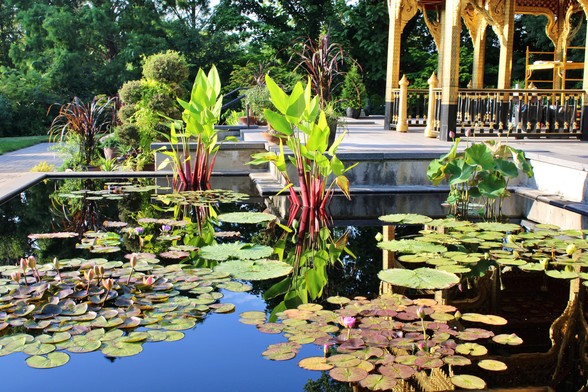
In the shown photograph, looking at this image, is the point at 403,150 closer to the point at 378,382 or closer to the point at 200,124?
the point at 200,124

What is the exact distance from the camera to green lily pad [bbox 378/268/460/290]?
3414 mm

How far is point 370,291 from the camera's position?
347cm

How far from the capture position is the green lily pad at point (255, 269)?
3622mm

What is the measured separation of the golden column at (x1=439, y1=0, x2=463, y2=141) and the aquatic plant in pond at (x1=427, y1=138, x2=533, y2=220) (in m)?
2.81

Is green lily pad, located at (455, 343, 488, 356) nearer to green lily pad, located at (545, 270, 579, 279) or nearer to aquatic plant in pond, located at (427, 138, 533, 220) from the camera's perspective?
green lily pad, located at (545, 270, 579, 279)

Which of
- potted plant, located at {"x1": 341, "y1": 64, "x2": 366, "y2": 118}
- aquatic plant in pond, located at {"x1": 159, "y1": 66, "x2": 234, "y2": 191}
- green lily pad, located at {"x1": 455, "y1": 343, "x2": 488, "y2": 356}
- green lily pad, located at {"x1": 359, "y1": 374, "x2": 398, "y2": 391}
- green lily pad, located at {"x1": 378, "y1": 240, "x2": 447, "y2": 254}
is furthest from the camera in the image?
potted plant, located at {"x1": 341, "y1": 64, "x2": 366, "y2": 118}

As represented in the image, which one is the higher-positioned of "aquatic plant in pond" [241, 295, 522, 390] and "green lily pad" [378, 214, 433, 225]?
"green lily pad" [378, 214, 433, 225]

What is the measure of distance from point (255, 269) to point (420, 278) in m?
0.91

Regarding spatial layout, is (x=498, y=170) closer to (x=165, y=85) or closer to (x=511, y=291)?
(x=511, y=291)

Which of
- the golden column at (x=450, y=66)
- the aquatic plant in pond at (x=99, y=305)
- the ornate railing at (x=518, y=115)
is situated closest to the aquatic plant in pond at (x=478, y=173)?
the aquatic plant in pond at (x=99, y=305)

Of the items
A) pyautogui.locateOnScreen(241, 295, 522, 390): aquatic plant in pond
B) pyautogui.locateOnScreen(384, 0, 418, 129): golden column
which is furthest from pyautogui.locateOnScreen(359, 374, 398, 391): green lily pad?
pyautogui.locateOnScreen(384, 0, 418, 129): golden column

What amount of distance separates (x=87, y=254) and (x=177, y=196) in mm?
2269

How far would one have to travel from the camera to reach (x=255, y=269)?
375 centimetres

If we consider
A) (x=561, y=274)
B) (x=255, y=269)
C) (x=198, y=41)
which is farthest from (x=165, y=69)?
(x=198, y=41)
